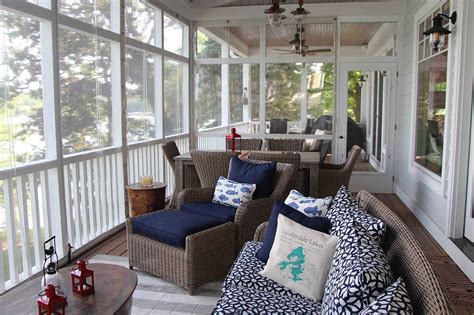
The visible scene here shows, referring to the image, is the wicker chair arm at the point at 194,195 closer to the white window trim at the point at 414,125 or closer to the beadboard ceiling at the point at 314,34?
the white window trim at the point at 414,125

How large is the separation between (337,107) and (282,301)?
17.3 ft

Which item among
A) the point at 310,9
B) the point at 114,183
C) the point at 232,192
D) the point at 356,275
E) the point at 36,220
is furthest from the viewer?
the point at 310,9

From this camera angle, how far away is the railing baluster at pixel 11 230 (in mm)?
2980

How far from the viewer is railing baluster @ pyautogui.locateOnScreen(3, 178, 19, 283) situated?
2980 millimetres

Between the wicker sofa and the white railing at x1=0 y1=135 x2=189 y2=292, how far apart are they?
1.80 m

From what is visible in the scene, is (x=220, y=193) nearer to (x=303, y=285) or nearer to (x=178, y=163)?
(x=178, y=163)

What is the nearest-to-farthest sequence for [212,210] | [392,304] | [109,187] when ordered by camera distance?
[392,304]
[212,210]
[109,187]

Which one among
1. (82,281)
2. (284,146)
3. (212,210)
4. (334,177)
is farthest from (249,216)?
(284,146)

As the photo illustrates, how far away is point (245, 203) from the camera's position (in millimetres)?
3334

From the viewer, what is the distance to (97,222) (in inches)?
168

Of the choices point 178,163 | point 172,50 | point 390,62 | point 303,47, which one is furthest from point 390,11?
point 178,163

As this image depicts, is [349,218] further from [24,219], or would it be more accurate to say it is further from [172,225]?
[24,219]

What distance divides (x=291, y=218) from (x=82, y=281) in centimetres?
112

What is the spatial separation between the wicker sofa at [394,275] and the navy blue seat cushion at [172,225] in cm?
58
